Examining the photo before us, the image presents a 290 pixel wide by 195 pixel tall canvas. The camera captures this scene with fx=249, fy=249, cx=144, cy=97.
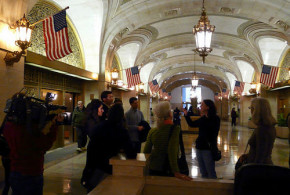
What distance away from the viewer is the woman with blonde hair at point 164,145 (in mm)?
2709

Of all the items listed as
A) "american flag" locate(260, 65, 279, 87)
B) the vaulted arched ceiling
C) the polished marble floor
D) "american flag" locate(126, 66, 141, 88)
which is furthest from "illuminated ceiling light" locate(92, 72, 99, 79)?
"american flag" locate(260, 65, 279, 87)

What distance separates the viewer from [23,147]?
2.27 m

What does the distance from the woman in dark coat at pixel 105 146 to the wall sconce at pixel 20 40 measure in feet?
11.7

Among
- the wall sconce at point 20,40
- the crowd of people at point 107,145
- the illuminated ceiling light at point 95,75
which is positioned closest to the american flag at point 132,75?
the illuminated ceiling light at point 95,75

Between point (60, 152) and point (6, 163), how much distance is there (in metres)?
4.76

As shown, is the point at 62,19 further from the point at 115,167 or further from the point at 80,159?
the point at 115,167

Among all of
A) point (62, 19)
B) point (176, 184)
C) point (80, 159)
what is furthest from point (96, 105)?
point (80, 159)

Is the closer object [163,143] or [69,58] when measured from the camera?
[163,143]

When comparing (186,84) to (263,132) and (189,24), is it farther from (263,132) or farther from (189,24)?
(263,132)

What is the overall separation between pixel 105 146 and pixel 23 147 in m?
0.76

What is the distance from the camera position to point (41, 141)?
2.32 metres

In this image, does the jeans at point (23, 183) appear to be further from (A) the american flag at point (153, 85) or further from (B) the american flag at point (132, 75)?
(A) the american flag at point (153, 85)

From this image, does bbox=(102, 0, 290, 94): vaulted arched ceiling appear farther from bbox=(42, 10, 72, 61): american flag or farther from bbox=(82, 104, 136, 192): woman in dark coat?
bbox=(82, 104, 136, 192): woman in dark coat

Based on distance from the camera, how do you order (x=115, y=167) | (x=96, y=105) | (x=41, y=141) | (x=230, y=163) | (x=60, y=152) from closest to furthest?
(x=41, y=141) → (x=115, y=167) → (x=96, y=105) → (x=230, y=163) → (x=60, y=152)
